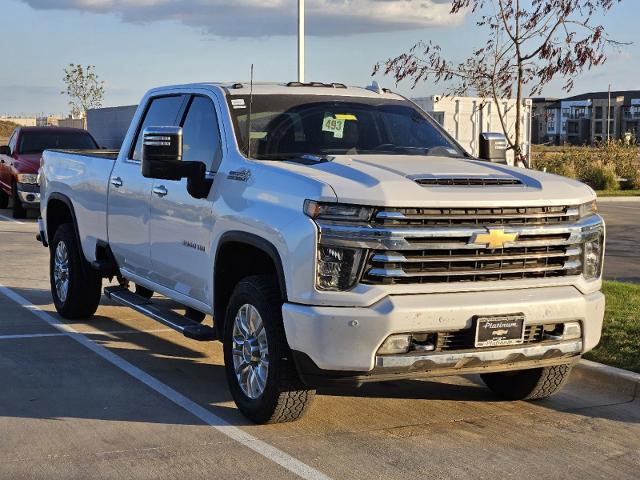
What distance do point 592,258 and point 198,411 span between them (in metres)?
2.62

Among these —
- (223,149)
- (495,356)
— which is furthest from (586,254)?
(223,149)

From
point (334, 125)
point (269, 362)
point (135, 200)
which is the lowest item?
point (269, 362)

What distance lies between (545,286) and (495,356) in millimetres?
540

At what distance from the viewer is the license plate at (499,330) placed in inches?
212

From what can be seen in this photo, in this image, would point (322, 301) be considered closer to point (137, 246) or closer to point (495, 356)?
point (495, 356)

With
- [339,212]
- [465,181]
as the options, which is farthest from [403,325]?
[465,181]

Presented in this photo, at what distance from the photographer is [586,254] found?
5.90 m

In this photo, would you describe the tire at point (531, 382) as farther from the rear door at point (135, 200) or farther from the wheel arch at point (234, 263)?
the rear door at point (135, 200)

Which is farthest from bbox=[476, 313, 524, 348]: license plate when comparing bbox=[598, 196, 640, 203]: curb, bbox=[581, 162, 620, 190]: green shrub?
bbox=[581, 162, 620, 190]: green shrub

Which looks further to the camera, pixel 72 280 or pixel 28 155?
pixel 28 155

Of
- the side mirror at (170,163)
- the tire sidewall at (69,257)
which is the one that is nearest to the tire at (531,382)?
the side mirror at (170,163)

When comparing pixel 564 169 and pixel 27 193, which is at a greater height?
pixel 564 169

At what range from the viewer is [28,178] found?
65.5 feet

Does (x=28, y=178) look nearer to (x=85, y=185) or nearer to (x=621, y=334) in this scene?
(x=85, y=185)
